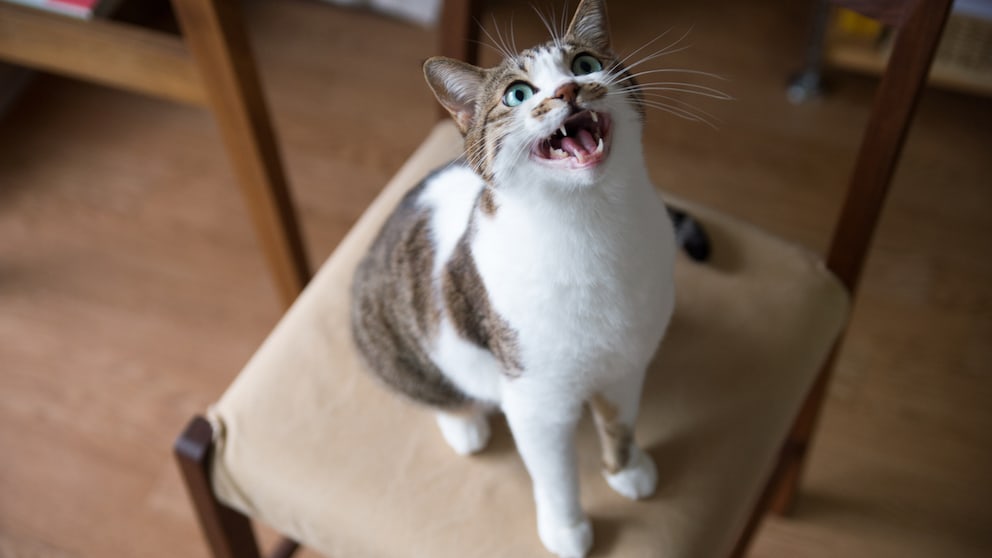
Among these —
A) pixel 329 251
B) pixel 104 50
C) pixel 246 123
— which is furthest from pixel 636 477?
pixel 329 251

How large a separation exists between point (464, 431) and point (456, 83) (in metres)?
0.33

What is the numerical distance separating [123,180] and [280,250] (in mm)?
621

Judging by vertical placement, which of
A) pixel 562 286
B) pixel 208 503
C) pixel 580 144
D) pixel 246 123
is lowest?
pixel 208 503

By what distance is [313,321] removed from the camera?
939 mm

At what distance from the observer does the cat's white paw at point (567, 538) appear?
2.58 ft

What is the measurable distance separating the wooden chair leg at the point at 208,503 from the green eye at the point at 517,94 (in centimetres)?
45

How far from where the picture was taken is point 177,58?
3.32 feet

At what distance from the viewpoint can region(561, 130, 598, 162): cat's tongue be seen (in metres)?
0.59

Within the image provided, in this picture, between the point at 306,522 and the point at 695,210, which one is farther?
the point at 695,210

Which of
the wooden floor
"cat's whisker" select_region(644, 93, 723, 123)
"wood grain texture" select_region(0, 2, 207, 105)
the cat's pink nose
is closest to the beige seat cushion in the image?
"cat's whisker" select_region(644, 93, 723, 123)

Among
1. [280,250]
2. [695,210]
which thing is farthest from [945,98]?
[280,250]

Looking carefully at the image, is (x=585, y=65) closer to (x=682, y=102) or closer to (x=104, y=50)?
(x=682, y=102)

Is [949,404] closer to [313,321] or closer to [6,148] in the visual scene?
[313,321]

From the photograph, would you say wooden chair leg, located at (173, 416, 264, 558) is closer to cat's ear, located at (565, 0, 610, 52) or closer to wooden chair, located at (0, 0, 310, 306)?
wooden chair, located at (0, 0, 310, 306)
